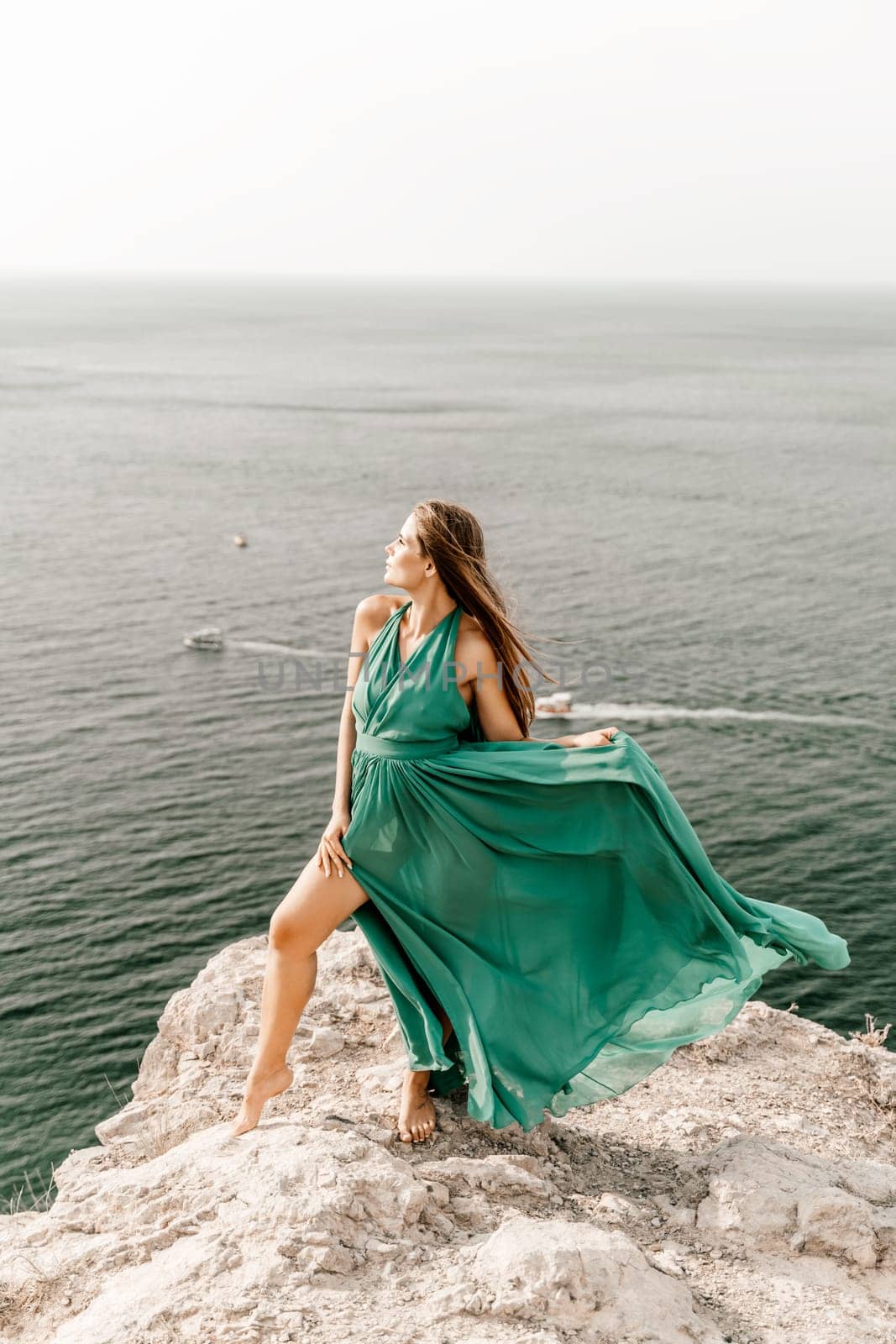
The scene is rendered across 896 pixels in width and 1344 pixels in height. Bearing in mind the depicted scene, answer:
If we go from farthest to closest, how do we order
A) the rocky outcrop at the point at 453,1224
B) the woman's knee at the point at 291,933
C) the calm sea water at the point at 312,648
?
the calm sea water at the point at 312,648 → the woman's knee at the point at 291,933 → the rocky outcrop at the point at 453,1224

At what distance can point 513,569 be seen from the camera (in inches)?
1880

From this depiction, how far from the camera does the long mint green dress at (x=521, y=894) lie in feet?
18.9

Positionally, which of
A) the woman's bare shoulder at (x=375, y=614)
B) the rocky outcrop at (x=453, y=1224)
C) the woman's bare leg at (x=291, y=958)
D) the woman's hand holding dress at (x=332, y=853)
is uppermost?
the woman's bare shoulder at (x=375, y=614)

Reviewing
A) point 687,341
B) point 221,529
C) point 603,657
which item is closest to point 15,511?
point 221,529

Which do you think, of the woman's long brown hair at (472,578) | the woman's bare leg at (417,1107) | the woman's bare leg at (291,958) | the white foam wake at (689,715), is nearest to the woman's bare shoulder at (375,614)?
the woman's long brown hair at (472,578)

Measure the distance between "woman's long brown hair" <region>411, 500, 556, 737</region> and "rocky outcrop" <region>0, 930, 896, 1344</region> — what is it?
2275mm

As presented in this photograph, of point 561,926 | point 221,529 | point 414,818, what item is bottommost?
point 221,529

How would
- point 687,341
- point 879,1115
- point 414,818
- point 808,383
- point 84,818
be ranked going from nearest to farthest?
point 414,818, point 879,1115, point 84,818, point 808,383, point 687,341

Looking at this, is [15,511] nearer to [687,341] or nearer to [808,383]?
[808,383]

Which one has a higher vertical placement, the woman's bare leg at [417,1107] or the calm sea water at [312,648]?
the woman's bare leg at [417,1107]

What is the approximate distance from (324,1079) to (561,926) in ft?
6.42

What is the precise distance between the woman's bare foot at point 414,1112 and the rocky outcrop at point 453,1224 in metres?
0.10

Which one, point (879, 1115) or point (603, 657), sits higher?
point (879, 1115)

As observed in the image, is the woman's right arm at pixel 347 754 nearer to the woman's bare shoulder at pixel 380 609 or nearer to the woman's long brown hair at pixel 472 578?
the woman's bare shoulder at pixel 380 609
